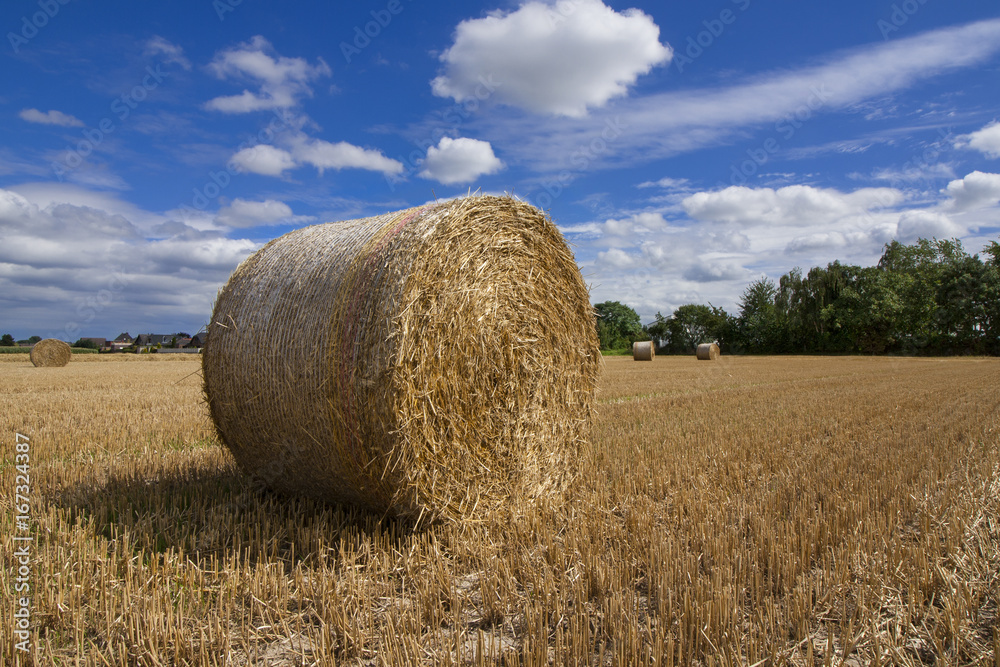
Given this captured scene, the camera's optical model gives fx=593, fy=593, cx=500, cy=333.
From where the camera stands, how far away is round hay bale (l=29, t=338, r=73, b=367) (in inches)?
880

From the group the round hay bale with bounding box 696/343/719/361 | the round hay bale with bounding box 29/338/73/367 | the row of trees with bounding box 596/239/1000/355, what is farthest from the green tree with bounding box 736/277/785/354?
the round hay bale with bounding box 29/338/73/367

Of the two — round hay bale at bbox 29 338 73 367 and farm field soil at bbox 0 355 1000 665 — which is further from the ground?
round hay bale at bbox 29 338 73 367

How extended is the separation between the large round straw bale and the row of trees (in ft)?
149

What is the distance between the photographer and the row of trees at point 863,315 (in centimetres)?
4166

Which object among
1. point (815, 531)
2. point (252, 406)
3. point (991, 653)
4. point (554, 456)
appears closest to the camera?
point (991, 653)

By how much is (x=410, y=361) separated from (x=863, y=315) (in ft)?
163

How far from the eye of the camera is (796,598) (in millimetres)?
2697

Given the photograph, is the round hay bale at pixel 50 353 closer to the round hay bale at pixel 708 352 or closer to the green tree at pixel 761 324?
the round hay bale at pixel 708 352

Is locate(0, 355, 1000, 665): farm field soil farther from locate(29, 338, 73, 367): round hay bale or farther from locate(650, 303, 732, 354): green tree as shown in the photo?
locate(650, 303, 732, 354): green tree

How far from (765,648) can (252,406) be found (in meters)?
3.69

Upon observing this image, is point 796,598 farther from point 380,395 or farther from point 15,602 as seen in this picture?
point 15,602

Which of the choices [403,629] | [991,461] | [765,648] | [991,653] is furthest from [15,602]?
[991,461]

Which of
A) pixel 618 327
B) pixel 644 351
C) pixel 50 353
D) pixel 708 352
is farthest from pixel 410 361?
pixel 618 327

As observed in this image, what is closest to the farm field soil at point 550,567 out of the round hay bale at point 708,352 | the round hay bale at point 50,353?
the round hay bale at point 50,353
